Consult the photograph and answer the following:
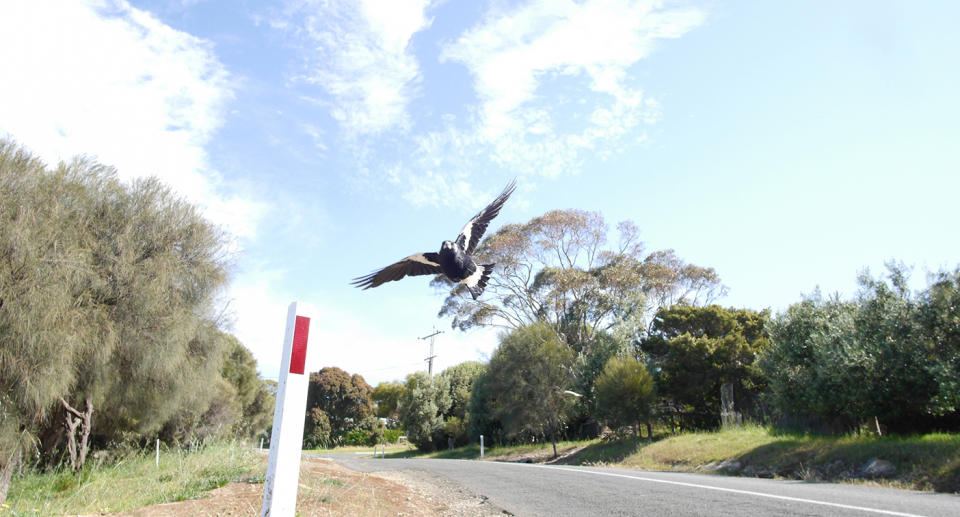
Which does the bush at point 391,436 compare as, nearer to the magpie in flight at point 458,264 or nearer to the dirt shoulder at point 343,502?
the dirt shoulder at point 343,502

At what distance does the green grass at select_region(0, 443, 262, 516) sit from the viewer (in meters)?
7.27

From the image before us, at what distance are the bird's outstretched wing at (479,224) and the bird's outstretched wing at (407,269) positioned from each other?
0.49m

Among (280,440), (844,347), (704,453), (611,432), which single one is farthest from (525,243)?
(280,440)

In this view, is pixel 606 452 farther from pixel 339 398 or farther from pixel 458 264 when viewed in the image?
pixel 339 398

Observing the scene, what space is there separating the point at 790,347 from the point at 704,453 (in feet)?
12.6

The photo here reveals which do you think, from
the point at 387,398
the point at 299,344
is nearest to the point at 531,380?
the point at 299,344

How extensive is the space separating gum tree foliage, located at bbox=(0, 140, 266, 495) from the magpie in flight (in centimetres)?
536

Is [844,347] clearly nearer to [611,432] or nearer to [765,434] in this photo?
[765,434]

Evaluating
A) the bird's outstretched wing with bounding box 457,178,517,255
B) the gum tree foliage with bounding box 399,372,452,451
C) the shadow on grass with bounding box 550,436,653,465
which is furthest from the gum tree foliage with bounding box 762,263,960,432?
the gum tree foliage with bounding box 399,372,452,451

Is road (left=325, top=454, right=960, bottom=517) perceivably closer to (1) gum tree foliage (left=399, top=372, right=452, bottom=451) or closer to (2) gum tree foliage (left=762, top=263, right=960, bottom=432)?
(2) gum tree foliage (left=762, top=263, right=960, bottom=432)

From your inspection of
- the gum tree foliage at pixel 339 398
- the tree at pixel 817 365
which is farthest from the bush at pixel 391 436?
the tree at pixel 817 365

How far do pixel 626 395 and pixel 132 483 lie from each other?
17.0m

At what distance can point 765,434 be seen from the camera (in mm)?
16422

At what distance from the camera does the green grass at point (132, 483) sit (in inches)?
286
